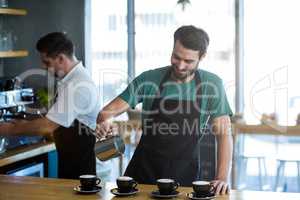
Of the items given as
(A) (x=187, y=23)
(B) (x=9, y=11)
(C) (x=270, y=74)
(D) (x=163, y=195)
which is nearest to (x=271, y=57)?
(C) (x=270, y=74)

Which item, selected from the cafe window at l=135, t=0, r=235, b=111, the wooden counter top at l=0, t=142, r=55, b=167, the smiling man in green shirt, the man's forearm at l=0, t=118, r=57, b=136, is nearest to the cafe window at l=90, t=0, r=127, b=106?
the cafe window at l=135, t=0, r=235, b=111

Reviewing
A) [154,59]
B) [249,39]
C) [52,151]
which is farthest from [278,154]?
[52,151]

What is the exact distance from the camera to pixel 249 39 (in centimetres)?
523

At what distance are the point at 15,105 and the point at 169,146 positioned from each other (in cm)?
169

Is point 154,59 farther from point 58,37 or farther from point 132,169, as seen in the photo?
point 132,169

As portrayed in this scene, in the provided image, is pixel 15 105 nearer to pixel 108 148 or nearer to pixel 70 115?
pixel 70 115

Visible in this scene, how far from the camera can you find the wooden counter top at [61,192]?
2.16 m

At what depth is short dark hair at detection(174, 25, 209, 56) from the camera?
302 centimetres

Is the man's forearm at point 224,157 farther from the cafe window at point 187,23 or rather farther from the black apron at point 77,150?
the cafe window at point 187,23

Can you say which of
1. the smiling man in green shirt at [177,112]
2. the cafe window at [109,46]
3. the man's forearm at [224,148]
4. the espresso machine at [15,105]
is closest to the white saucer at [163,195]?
the man's forearm at [224,148]

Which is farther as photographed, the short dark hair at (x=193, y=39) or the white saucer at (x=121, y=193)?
the short dark hair at (x=193, y=39)

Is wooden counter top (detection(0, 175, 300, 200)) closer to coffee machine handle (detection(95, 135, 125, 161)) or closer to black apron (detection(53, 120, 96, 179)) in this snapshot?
coffee machine handle (detection(95, 135, 125, 161))

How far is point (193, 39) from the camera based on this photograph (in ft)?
9.95

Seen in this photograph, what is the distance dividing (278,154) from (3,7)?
9.14 ft
